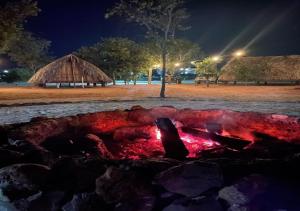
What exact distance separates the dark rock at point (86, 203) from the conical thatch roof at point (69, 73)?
30383mm

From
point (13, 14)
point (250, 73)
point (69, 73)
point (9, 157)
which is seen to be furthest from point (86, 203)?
point (250, 73)

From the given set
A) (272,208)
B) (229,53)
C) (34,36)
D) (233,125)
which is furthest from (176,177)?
(34,36)

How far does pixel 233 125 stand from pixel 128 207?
3.83 m

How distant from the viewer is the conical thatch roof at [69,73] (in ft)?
105

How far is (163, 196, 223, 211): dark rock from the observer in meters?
2.42

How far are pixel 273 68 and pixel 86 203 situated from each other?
44.8m

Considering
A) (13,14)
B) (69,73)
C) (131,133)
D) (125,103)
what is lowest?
(125,103)

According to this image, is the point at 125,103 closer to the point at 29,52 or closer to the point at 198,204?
the point at 198,204

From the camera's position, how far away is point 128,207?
2533mm

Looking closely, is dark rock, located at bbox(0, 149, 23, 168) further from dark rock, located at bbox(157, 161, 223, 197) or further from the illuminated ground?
the illuminated ground

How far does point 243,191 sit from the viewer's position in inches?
94.2

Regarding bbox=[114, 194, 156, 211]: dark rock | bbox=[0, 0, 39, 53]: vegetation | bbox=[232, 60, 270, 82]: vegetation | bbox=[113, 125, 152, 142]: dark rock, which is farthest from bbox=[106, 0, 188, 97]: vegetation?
bbox=[232, 60, 270, 82]: vegetation

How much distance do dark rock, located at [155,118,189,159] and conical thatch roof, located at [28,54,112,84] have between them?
2874 centimetres

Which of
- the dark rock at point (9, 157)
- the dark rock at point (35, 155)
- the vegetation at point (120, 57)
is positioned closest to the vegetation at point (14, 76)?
the vegetation at point (120, 57)
